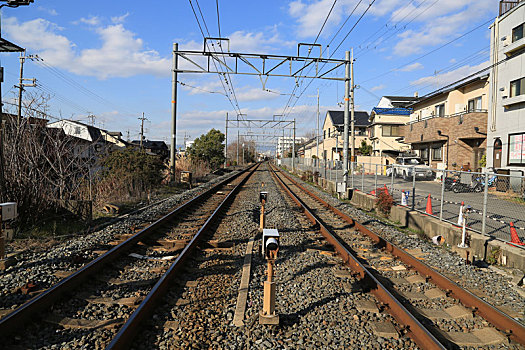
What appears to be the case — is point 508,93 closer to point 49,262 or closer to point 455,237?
point 455,237

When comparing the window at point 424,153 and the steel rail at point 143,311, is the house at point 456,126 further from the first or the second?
the steel rail at point 143,311

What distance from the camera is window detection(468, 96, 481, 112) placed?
25703 millimetres

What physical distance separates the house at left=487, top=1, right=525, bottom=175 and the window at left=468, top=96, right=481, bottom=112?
4421 mm

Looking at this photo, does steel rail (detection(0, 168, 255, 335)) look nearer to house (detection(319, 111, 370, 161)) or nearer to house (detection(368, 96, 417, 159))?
house (detection(368, 96, 417, 159))

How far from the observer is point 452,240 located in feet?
26.7

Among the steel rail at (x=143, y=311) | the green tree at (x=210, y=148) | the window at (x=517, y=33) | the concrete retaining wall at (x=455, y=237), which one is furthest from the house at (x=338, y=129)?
the steel rail at (x=143, y=311)

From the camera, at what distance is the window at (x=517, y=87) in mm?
18797

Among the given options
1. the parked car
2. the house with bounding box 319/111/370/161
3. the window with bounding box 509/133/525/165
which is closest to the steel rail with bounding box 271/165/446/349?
the parked car

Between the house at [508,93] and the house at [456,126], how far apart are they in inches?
107

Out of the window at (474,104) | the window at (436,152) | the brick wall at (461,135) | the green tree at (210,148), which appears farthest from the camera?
the green tree at (210,148)

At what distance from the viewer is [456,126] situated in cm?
2628

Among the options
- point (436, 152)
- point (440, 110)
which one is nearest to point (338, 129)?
point (440, 110)

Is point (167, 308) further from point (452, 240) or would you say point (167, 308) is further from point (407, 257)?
point (452, 240)

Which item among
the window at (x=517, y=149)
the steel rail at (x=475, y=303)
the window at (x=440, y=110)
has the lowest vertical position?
the steel rail at (x=475, y=303)
